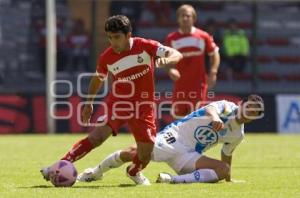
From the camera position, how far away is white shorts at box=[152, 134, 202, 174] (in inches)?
424

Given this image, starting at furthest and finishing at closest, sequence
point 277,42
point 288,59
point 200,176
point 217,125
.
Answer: point 277,42 < point 288,59 < point 200,176 < point 217,125

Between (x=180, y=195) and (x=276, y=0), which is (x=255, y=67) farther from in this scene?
(x=180, y=195)

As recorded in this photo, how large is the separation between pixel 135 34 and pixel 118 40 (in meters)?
17.3

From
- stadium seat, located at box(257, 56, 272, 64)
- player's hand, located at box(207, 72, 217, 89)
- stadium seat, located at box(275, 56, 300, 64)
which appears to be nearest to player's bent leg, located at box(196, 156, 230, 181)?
player's hand, located at box(207, 72, 217, 89)

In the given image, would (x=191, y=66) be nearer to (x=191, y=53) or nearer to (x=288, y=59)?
(x=191, y=53)

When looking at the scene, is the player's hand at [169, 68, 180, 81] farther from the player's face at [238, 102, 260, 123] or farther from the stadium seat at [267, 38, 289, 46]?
the stadium seat at [267, 38, 289, 46]

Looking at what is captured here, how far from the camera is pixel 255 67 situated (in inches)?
1040

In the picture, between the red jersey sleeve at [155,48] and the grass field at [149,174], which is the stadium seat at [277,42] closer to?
the grass field at [149,174]

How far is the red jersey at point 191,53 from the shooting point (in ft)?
51.6

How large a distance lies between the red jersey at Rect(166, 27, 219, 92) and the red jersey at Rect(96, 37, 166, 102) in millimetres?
5136

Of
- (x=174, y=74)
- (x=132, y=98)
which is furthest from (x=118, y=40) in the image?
(x=174, y=74)

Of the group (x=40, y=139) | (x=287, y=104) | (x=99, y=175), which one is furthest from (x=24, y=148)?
(x=287, y=104)

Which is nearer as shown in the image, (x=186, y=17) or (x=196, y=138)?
(x=196, y=138)

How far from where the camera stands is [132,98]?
10.5 meters
